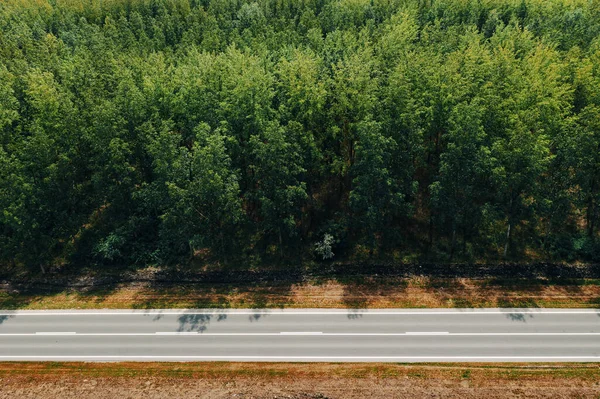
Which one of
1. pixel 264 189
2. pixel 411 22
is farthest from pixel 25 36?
pixel 411 22

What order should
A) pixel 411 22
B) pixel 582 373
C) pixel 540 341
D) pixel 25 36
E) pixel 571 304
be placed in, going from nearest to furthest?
pixel 582 373 < pixel 540 341 < pixel 571 304 < pixel 411 22 < pixel 25 36

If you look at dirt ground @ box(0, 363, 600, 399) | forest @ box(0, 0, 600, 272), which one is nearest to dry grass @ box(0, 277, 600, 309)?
forest @ box(0, 0, 600, 272)

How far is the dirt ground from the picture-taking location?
37906 mm

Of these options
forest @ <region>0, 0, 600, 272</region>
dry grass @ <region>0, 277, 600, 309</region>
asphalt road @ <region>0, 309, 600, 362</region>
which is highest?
forest @ <region>0, 0, 600, 272</region>

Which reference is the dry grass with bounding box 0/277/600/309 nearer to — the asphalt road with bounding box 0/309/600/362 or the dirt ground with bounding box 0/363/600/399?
the asphalt road with bounding box 0/309/600/362

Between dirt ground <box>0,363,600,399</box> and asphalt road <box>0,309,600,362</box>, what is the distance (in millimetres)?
1295

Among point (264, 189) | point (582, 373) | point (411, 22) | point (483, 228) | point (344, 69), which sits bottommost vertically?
point (582, 373)

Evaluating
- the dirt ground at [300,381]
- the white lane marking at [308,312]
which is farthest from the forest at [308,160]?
the dirt ground at [300,381]

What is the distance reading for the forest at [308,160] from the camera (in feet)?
156

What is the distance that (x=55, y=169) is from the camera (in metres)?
51.4

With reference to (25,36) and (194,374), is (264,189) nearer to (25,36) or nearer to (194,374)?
(194,374)

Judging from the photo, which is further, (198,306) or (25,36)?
(25,36)

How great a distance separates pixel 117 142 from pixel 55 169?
8.27 meters

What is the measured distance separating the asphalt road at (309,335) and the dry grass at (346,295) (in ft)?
3.80
